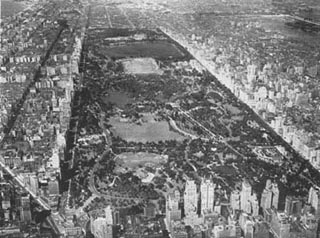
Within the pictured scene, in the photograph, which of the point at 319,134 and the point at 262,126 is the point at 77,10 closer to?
the point at 262,126

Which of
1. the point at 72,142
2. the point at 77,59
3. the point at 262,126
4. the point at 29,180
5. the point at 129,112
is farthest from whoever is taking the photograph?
the point at 77,59

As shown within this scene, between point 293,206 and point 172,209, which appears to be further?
point 293,206

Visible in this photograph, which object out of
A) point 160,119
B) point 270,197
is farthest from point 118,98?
point 270,197

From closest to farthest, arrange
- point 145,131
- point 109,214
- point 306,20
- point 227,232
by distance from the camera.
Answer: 1. point 227,232
2. point 109,214
3. point 145,131
4. point 306,20

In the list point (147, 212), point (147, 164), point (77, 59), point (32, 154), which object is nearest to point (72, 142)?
point (32, 154)

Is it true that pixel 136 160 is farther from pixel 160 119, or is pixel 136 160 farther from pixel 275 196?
pixel 275 196

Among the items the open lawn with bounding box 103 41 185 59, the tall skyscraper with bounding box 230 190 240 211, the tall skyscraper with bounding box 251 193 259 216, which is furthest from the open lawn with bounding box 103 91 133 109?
the tall skyscraper with bounding box 251 193 259 216
